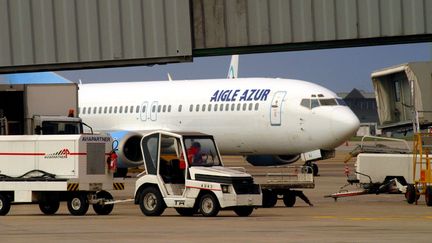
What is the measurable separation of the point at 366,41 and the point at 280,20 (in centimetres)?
173

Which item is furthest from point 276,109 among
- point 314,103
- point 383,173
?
point 383,173

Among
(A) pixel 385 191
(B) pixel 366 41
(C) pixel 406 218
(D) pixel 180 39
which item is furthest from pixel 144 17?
(A) pixel 385 191

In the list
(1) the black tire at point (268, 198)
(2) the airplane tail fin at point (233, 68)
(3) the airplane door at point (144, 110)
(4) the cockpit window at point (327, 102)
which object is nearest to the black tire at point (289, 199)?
(1) the black tire at point (268, 198)

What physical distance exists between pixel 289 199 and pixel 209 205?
473cm

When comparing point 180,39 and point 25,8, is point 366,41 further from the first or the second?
point 25,8

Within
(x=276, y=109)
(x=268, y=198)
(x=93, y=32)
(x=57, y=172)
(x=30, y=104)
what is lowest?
(x=268, y=198)

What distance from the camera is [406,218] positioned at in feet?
80.4

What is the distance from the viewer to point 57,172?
27.1 metres

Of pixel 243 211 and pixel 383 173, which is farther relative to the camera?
pixel 383 173

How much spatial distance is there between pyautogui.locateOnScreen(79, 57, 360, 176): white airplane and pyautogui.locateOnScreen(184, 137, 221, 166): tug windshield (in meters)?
15.4

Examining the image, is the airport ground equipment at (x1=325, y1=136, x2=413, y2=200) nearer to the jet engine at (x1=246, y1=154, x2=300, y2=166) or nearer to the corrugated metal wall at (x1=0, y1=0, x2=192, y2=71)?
the corrugated metal wall at (x1=0, y1=0, x2=192, y2=71)

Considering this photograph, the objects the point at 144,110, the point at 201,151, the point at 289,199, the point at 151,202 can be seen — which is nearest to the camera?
the point at 151,202

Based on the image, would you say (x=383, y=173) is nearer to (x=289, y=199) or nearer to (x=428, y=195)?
(x=428, y=195)

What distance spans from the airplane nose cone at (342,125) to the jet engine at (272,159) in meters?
3.81
